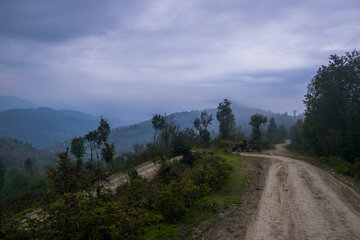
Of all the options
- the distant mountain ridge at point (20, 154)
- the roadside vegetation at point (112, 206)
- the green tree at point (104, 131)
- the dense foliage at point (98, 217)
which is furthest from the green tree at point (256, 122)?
the distant mountain ridge at point (20, 154)

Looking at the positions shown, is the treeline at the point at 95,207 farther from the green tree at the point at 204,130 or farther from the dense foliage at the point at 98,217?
the green tree at the point at 204,130

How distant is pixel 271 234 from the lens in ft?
22.8

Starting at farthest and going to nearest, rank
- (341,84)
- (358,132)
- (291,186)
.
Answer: (341,84), (358,132), (291,186)

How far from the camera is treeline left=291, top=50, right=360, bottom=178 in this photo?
26.1 metres

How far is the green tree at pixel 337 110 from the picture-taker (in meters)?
26.1

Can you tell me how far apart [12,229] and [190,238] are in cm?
486

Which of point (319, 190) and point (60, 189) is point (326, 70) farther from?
point (60, 189)

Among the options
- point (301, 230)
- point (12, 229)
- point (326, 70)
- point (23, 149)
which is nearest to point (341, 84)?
point (326, 70)

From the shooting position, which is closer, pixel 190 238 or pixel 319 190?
pixel 190 238

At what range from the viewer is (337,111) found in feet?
88.2

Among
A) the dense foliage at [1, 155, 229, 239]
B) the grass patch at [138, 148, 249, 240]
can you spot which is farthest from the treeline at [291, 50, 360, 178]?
the dense foliage at [1, 155, 229, 239]

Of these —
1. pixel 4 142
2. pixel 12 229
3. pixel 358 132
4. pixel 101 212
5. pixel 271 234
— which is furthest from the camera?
pixel 4 142

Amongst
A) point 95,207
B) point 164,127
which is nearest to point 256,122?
point 164,127

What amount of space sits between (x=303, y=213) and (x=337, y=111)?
2397 centimetres
